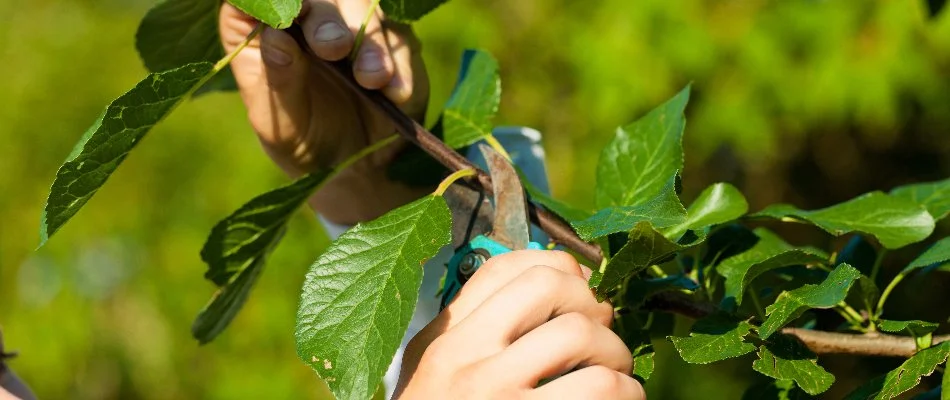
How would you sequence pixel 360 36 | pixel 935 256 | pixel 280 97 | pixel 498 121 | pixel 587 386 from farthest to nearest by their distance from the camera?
pixel 498 121, pixel 280 97, pixel 360 36, pixel 935 256, pixel 587 386

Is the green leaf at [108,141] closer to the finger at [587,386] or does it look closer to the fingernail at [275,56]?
the fingernail at [275,56]

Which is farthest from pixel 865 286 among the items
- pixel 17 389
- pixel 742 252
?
pixel 17 389

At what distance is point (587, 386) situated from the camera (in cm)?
68

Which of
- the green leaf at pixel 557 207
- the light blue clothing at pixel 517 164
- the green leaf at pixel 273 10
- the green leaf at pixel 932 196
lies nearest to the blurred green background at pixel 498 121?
the light blue clothing at pixel 517 164

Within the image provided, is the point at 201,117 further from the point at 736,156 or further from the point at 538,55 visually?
the point at 736,156

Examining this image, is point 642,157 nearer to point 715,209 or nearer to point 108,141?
point 715,209

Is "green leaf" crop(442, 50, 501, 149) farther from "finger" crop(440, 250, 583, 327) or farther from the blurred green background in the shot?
the blurred green background

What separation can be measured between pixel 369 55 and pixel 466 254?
0.22 meters

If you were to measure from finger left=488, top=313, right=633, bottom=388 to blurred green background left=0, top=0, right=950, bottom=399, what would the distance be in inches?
65.7

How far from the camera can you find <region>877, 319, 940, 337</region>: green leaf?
0.76 metres

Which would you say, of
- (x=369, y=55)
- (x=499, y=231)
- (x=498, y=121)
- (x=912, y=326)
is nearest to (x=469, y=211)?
(x=499, y=231)

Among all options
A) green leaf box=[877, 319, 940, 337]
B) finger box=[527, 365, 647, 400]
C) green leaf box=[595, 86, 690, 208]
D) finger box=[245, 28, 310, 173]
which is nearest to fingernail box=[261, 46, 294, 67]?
finger box=[245, 28, 310, 173]

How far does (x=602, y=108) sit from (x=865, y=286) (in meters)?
1.71

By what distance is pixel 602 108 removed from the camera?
2.49 m
